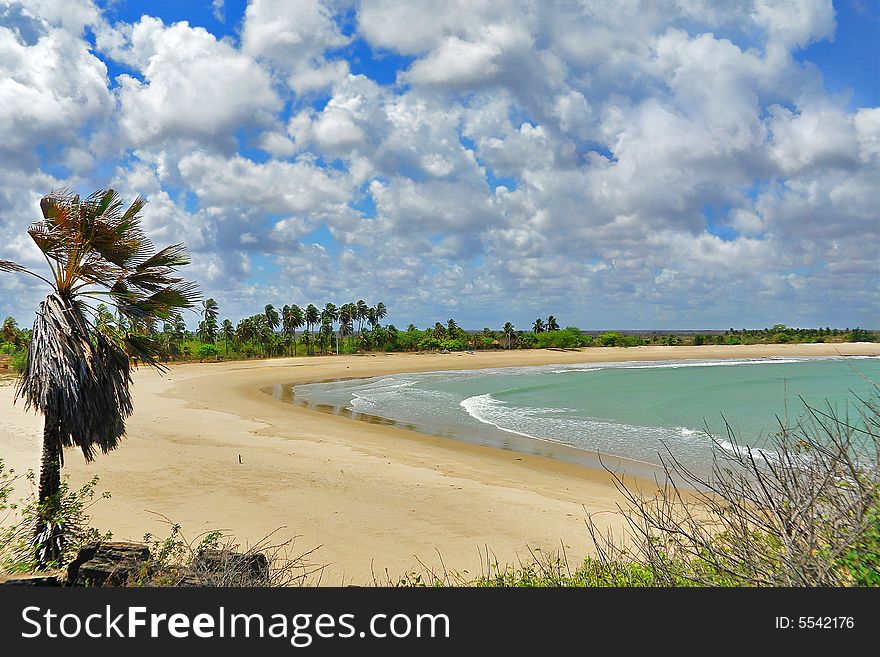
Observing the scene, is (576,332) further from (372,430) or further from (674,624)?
(674,624)

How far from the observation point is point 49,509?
6.64m

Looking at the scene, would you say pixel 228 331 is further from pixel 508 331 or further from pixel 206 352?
pixel 508 331

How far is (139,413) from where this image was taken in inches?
981

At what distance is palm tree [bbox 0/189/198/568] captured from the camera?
6.81 m

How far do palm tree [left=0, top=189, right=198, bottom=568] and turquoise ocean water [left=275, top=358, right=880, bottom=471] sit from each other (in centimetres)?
948

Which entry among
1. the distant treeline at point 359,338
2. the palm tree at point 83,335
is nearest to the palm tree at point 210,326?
the distant treeline at point 359,338

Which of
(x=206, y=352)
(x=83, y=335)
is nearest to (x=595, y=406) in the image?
(x=83, y=335)

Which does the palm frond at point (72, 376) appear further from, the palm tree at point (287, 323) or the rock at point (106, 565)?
the palm tree at point (287, 323)

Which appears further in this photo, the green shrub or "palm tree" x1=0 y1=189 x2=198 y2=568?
the green shrub

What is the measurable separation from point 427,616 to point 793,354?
108230 mm

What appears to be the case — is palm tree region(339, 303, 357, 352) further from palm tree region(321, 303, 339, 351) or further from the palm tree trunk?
the palm tree trunk

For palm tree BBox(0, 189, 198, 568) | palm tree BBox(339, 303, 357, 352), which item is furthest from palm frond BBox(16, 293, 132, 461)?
palm tree BBox(339, 303, 357, 352)

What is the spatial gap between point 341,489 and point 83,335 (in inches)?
281

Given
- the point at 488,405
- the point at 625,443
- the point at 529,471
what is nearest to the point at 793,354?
the point at 488,405
